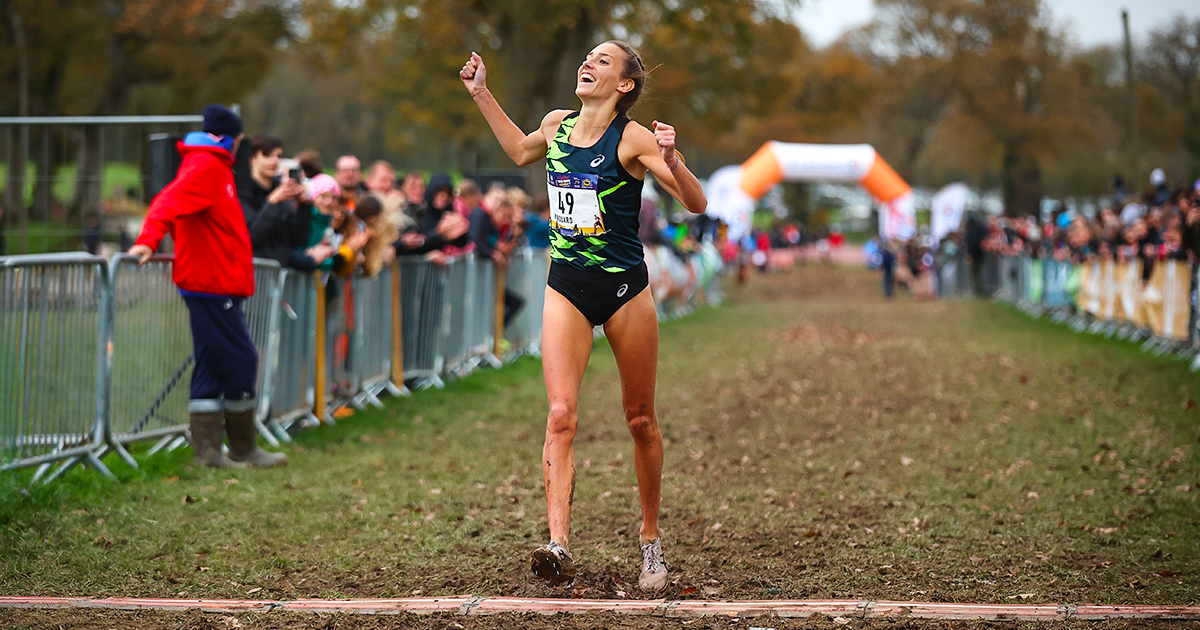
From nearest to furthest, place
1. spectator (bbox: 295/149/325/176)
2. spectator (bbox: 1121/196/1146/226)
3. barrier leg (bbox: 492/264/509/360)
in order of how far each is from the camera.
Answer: spectator (bbox: 295/149/325/176) → barrier leg (bbox: 492/264/509/360) → spectator (bbox: 1121/196/1146/226)

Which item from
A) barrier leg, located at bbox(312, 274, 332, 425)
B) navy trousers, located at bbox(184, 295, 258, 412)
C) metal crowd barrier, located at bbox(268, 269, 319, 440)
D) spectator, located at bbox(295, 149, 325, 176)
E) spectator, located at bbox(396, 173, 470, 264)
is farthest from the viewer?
spectator, located at bbox(396, 173, 470, 264)

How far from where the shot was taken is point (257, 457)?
7.62m

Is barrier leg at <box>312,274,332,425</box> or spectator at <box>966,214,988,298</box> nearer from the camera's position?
barrier leg at <box>312,274,332,425</box>

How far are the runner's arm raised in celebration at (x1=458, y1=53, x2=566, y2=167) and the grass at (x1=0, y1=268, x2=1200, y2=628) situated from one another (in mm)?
1731

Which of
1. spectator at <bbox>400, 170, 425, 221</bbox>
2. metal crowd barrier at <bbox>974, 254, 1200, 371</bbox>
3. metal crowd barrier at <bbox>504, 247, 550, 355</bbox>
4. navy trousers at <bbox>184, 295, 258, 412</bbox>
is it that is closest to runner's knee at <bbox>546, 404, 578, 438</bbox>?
navy trousers at <bbox>184, 295, 258, 412</bbox>

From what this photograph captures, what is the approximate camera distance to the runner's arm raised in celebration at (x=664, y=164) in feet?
15.4

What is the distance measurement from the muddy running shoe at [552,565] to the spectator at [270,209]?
14.1ft

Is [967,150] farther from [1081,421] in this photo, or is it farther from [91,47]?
[1081,421]

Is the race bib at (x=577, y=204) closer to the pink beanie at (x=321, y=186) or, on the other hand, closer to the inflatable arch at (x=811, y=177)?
the pink beanie at (x=321, y=186)

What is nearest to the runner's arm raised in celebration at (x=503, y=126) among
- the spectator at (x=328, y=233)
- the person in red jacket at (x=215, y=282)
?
the person in red jacket at (x=215, y=282)

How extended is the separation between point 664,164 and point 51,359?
3702mm

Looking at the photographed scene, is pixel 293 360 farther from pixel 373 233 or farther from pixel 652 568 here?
pixel 652 568

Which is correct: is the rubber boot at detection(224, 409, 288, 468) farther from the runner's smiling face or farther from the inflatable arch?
the inflatable arch

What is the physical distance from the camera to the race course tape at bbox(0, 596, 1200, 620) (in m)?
4.37
